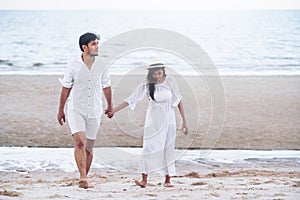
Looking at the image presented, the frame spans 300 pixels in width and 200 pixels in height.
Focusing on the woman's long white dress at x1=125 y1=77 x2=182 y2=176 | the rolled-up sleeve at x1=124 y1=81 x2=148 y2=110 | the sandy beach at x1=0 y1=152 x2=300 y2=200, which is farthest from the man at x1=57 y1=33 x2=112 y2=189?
the woman's long white dress at x1=125 y1=77 x2=182 y2=176

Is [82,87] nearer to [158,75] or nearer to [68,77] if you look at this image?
[68,77]

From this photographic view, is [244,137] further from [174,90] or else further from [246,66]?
[246,66]

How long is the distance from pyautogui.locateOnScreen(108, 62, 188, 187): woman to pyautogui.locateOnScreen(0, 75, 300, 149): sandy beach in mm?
3074

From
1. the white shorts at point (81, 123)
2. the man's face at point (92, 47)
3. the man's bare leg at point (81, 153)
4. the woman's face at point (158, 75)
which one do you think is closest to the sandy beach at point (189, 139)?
the man's bare leg at point (81, 153)

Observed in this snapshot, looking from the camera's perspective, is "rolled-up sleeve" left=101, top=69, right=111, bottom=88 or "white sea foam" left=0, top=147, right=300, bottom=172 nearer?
"rolled-up sleeve" left=101, top=69, right=111, bottom=88

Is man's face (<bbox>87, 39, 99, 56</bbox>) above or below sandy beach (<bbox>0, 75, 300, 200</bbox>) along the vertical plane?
above

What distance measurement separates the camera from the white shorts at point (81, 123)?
6.05 m

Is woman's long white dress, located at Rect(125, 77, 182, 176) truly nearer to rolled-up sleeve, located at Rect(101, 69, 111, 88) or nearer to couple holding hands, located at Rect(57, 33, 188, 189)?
couple holding hands, located at Rect(57, 33, 188, 189)

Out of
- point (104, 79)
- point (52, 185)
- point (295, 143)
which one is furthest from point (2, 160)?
point (295, 143)

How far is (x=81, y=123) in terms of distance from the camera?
6.08 meters

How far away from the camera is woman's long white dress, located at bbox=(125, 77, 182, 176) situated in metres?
6.24

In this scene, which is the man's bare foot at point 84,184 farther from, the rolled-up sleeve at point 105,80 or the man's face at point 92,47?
the man's face at point 92,47

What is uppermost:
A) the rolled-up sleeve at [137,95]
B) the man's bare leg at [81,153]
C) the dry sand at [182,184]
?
the rolled-up sleeve at [137,95]

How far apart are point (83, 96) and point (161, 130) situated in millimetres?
935
